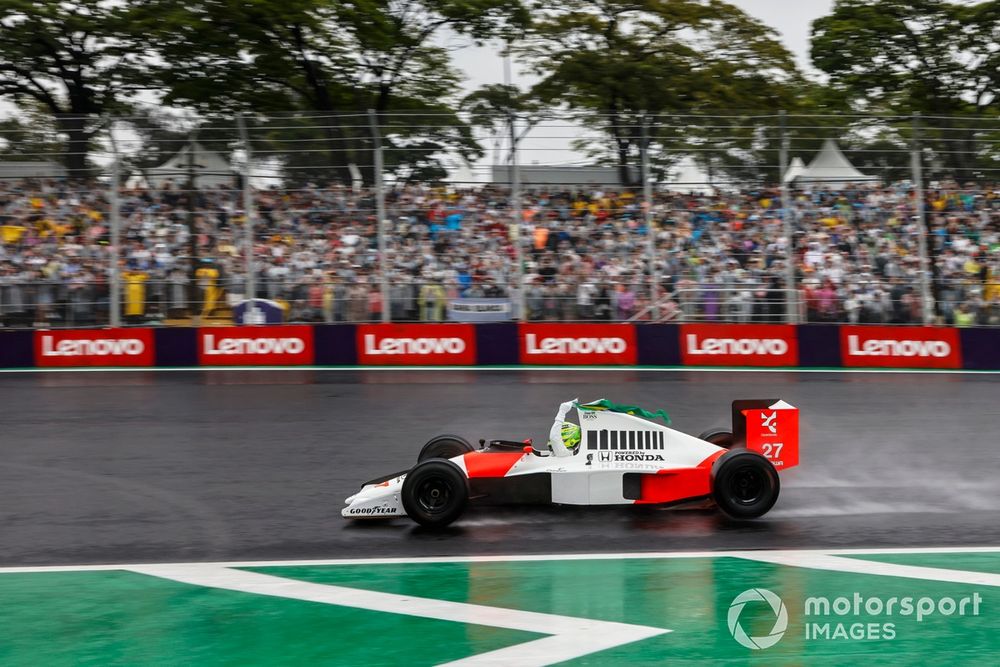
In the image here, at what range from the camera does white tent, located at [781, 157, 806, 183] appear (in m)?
20.8

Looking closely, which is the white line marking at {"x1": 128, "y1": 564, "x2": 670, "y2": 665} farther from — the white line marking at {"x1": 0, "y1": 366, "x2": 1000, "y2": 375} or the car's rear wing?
the white line marking at {"x1": 0, "y1": 366, "x2": 1000, "y2": 375}

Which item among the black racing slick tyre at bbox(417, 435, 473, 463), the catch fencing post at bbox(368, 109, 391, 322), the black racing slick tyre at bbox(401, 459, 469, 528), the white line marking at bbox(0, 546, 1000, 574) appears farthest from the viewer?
the catch fencing post at bbox(368, 109, 391, 322)

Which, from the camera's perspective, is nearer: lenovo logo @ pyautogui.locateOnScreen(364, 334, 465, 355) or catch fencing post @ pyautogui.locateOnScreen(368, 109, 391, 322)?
lenovo logo @ pyautogui.locateOnScreen(364, 334, 465, 355)

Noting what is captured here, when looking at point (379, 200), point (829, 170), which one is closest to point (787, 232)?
point (829, 170)

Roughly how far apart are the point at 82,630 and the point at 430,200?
545 inches

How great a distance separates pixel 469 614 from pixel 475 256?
1294 centimetres

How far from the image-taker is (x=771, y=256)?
20.4 metres

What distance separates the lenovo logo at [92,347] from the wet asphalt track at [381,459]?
97 centimetres

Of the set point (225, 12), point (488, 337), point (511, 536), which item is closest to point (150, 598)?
point (511, 536)

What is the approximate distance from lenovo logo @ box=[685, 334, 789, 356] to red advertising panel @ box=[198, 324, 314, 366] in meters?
7.17

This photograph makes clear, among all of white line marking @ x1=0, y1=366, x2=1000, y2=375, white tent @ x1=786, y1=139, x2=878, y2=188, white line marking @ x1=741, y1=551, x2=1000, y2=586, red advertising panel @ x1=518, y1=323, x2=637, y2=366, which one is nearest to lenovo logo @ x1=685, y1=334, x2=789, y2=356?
white line marking @ x1=0, y1=366, x2=1000, y2=375

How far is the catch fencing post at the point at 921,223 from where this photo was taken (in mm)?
20172

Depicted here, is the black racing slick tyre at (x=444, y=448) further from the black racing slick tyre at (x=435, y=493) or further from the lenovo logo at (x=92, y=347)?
the lenovo logo at (x=92, y=347)

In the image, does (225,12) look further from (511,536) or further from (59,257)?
(511,536)
